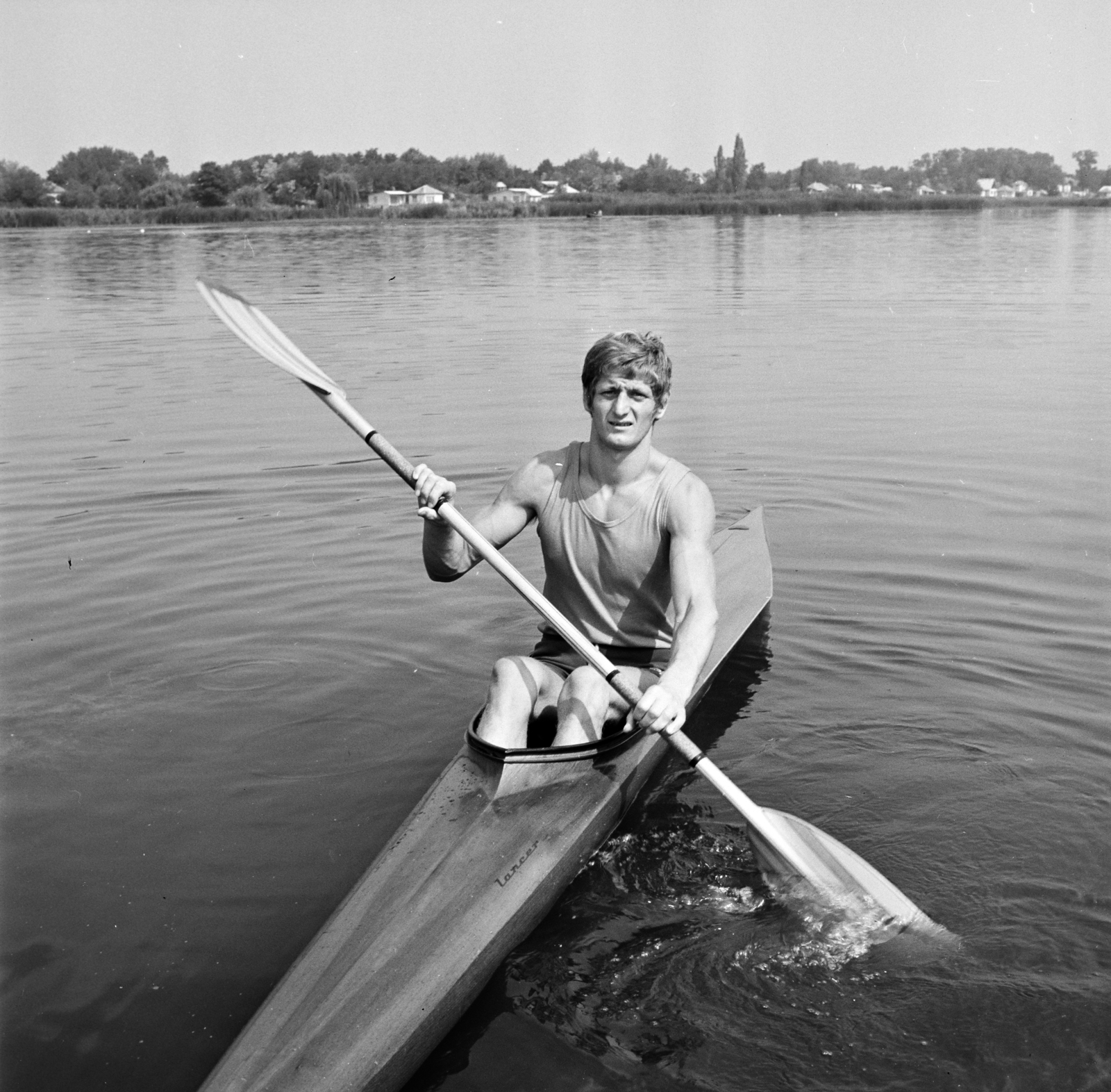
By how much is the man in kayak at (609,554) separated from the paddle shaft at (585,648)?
7 cm

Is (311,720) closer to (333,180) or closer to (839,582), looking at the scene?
(839,582)

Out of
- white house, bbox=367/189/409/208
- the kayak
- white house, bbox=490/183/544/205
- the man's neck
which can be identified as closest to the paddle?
the kayak

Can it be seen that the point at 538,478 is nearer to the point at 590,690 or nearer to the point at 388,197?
the point at 590,690

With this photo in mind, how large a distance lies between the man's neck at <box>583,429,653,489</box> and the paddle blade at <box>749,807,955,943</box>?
1360 mm

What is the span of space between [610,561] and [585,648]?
51cm

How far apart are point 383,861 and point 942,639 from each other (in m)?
3.77

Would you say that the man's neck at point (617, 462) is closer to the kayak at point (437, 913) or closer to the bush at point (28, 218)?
the kayak at point (437, 913)

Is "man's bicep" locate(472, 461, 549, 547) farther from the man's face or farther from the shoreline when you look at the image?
the shoreline

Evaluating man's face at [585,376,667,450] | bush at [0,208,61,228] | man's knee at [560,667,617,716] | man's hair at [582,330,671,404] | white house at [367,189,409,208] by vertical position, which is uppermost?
white house at [367,189,409,208]

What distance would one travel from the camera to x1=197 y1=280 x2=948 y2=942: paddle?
156 inches

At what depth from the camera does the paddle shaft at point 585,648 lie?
4.18 m

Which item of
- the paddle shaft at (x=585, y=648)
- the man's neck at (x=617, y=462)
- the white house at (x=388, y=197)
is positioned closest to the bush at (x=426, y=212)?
the white house at (x=388, y=197)

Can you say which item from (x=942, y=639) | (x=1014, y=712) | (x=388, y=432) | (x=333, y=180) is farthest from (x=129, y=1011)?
(x=333, y=180)

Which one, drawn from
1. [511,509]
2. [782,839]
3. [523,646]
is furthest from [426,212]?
[782,839]
